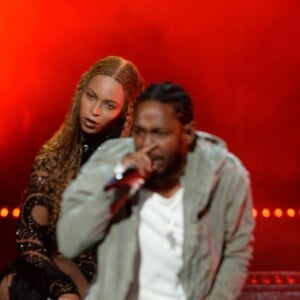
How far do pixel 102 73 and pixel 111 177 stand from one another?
95 centimetres

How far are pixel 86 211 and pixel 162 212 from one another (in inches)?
9.0

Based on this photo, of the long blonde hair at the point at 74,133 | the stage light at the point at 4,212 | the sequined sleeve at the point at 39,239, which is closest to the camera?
the sequined sleeve at the point at 39,239

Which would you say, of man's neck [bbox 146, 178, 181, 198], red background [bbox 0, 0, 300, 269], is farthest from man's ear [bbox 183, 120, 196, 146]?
red background [bbox 0, 0, 300, 269]

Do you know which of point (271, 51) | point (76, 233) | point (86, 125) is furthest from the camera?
point (271, 51)

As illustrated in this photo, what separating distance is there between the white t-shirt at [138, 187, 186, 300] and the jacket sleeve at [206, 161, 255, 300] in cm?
13

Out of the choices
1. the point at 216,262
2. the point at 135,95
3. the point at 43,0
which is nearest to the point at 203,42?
the point at 43,0

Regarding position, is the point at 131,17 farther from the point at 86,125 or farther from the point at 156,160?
the point at 156,160

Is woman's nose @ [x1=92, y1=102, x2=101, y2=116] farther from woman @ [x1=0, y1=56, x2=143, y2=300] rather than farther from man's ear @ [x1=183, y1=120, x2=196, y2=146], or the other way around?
man's ear @ [x1=183, y1=120, x2=196, y2=146]

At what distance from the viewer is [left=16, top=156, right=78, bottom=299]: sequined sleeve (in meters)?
2.40

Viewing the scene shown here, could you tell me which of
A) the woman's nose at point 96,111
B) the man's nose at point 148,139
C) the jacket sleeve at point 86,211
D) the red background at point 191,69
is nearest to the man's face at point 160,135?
the man's nose at point 148,139

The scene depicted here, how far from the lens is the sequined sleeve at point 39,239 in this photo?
2396mm

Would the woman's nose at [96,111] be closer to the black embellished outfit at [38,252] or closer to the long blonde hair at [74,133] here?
the long blonde hair at [74,133]

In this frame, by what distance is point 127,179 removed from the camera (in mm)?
1749

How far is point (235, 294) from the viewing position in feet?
6.24
